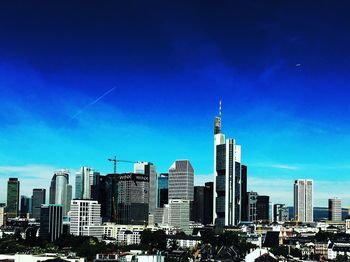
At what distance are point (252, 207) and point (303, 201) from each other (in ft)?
69.0

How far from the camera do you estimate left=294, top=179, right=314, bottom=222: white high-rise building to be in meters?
112

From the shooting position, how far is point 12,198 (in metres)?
108

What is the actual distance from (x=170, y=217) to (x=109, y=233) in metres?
14.4

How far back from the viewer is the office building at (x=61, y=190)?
104 m

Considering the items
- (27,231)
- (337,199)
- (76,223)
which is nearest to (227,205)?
(76,223)

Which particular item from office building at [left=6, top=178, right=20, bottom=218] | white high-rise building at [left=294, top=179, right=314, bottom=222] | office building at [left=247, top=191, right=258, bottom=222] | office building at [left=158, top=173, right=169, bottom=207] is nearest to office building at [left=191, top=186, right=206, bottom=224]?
office building at [left=247, top=191, right=258, bottom=222]

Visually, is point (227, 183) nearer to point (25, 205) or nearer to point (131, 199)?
point (131, 199)

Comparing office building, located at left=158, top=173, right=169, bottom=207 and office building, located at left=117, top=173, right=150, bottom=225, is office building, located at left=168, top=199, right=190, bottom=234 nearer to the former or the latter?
office building, located at left=117, top=173, right=150, bottom=225

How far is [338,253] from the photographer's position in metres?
47.3

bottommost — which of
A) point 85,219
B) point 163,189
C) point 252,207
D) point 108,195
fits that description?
point 85,219

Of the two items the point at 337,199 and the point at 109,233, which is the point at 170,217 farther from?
the point at 337,199

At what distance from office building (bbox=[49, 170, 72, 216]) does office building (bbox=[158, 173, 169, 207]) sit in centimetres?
1578

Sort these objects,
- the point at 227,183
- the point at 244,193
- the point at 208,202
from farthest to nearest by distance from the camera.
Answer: the point at 208,202 < the point at 244,193 < the point at 227,183

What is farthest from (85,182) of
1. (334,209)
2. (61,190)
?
(334,209)
